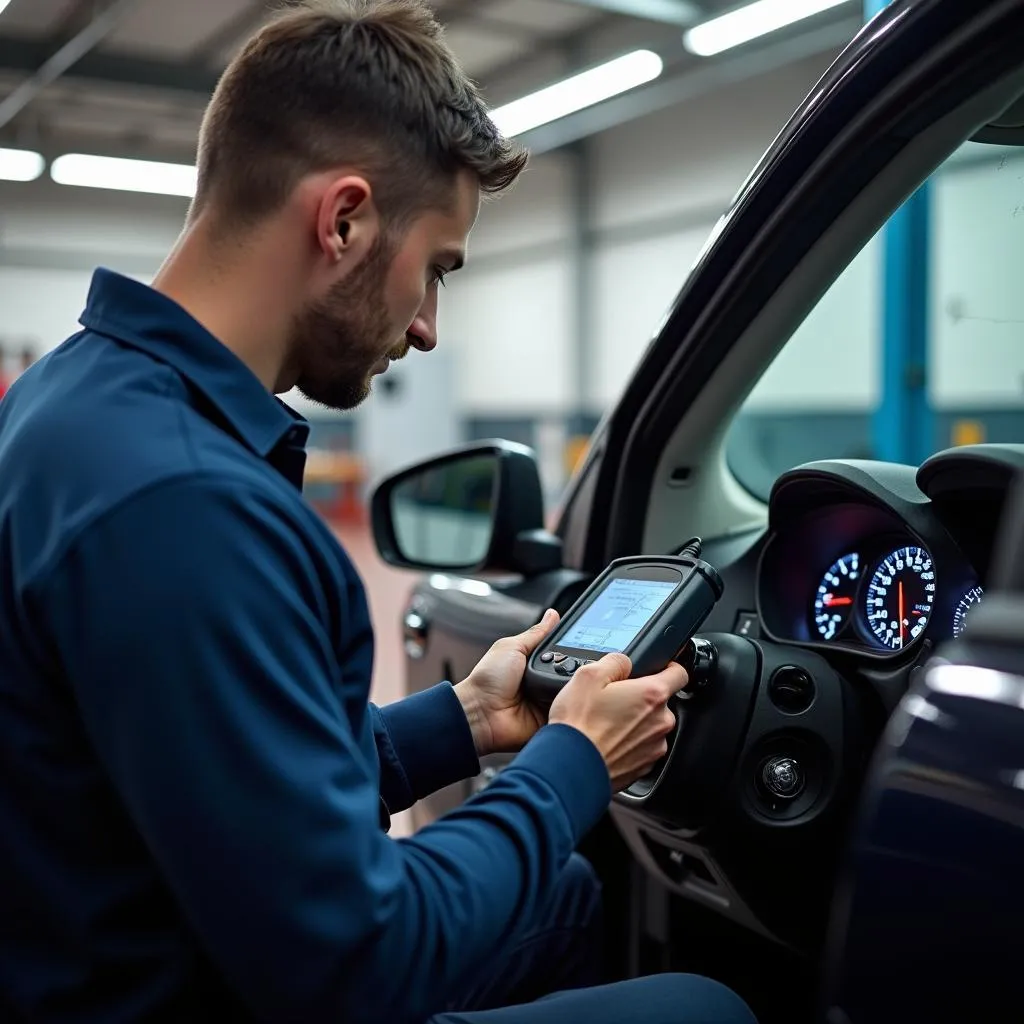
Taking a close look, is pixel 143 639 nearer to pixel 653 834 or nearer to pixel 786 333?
pixel 653 834

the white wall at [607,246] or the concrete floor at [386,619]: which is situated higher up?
the white wall at [607,246]

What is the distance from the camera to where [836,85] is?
1.36 metres

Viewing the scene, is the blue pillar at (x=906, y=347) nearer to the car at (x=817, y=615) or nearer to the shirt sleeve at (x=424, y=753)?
the car at (x=817, y=615)

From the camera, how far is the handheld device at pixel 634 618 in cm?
126

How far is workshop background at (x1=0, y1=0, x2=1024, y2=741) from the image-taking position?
6.84m

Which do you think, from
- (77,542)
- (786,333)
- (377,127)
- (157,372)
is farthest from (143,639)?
(786,333)

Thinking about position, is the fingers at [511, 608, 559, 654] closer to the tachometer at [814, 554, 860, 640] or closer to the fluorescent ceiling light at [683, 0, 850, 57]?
the tachometer at [814, 554, 860, 640]

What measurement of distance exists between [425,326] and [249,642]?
526mm

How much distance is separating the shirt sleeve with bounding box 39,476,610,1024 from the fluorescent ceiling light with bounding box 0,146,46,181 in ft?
41.4

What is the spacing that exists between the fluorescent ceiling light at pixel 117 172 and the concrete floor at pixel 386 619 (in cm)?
401

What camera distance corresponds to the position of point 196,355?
3.40 ft

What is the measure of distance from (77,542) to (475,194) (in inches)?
23.8

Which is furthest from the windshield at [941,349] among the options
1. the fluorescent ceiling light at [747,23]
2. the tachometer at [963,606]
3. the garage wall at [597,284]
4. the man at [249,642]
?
the fluorescent ceiling light at [747,23]

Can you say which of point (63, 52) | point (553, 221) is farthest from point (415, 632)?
point (553, 221)
